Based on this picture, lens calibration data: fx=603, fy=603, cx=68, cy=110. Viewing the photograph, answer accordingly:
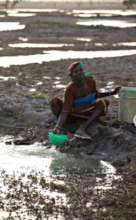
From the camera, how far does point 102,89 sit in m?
13.0

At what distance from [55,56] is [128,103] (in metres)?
12.5

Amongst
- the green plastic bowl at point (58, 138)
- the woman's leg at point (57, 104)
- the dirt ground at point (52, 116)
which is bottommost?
the dirt ground at point (52, 116)

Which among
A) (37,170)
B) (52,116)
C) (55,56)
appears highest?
(37,170)

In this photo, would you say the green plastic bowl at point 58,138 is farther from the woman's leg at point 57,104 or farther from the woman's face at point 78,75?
the woman's face at point 78,75

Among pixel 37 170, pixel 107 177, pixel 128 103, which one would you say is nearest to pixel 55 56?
pixel 128 103

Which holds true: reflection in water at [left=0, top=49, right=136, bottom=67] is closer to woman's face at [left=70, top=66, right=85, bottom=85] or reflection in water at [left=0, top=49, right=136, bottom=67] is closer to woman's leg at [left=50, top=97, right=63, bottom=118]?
woman's leg at [left=50, top=97, right=63, bottom=118]

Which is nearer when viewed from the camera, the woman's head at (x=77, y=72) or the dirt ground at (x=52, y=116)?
the dirt ground at (x=52, y=116)

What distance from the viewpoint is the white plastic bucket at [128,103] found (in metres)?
8.40

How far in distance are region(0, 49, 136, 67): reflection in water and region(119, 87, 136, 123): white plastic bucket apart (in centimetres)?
990

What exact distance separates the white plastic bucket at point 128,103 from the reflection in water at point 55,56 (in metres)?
9.90

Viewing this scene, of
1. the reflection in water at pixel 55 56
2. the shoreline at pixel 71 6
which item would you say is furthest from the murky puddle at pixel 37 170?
the shoreline at pixel 71 6

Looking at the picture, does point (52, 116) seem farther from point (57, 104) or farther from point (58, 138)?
point (58, 138)

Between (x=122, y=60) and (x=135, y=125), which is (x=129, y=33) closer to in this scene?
(x=122, y=60)

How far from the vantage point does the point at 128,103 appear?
27.8 ft
